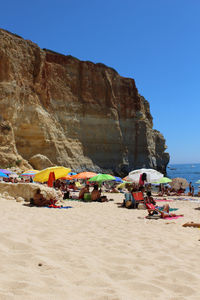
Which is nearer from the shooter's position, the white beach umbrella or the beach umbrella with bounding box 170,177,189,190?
the white beach umbrella

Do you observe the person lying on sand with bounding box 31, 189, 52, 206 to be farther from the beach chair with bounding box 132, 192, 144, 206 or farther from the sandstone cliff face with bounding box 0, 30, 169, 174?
the sandstone cliff face with bounding box 0, 30, 169, 174

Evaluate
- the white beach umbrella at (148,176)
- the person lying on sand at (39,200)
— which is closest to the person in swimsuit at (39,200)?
the person lying on sand at (39,200)

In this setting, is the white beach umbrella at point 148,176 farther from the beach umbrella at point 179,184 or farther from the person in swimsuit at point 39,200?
the beach umbrella at point 179,184

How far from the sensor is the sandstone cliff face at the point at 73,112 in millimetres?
33656

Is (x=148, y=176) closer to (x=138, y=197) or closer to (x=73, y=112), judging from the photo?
(x=138, y=197)

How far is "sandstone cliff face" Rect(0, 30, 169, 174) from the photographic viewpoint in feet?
110

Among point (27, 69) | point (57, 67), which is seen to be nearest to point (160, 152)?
point (57, 67)

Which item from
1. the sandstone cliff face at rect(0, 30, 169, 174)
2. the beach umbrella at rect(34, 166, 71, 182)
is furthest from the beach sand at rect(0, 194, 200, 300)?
the sandstone cliff face at rect(0, 30, 169, 174)

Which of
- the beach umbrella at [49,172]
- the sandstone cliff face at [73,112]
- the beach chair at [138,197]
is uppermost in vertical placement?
the sandstone cliff face at [73,112]

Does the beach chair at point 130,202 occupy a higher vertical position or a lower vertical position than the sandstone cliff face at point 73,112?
lower

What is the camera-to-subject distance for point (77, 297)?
2189mm

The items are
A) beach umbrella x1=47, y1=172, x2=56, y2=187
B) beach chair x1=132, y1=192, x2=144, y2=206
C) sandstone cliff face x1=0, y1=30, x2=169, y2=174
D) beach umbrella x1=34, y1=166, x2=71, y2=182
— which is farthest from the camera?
sandstone cliff face x1=0, y1=30, x2=169, y2=174

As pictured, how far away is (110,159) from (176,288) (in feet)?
138

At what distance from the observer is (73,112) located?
4206cm
